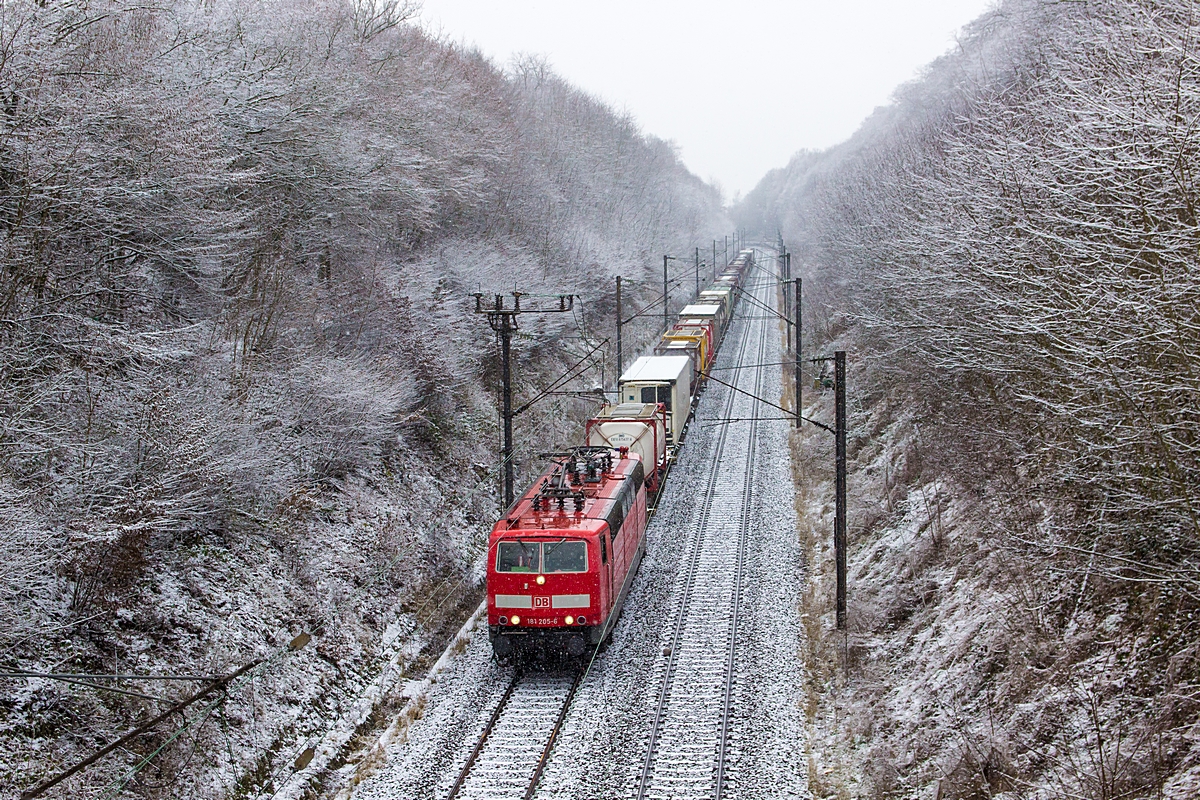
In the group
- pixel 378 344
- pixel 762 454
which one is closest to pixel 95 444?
pixel 378 344

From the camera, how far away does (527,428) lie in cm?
2761

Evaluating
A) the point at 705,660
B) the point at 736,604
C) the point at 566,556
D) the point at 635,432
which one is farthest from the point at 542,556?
the point at 635,432

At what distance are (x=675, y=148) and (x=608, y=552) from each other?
119 meters

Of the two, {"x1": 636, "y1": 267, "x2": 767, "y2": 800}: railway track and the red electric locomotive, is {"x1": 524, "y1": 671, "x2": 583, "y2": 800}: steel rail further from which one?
{"x1": 636, "y1": 267, "x2": 767, "y2": 800}: railway track

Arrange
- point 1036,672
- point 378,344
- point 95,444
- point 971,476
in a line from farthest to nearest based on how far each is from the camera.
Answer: point 378,344 < point 971,476 < point 95,444 < point 1036,672

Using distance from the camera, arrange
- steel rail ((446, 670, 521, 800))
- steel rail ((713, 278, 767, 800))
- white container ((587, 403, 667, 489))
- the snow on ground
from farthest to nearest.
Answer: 1. white container ((587, 403, 667, 489))
2. steel rail ((713, 278, 767, 800))
3. the snow on ground
4. steel rail ((446, 670, 521, 800))

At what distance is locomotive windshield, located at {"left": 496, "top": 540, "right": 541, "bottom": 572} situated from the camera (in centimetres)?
1358

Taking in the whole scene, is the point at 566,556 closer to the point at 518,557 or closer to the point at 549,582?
the point at 549,582

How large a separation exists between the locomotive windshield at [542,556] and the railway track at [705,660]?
7.67 ft

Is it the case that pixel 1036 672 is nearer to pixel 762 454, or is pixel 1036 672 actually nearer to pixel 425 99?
pixel 762 454

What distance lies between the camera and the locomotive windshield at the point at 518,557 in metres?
13.6

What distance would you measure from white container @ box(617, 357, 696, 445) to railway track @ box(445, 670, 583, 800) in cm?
1091

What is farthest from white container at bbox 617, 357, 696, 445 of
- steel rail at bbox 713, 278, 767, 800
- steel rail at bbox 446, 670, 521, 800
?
steel rail at bbox 446, 670, 521, 800

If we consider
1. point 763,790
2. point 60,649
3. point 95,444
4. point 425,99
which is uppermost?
point 425,99
